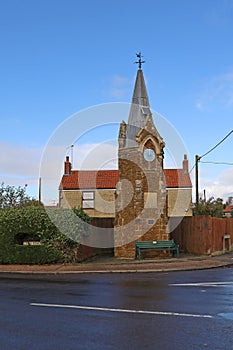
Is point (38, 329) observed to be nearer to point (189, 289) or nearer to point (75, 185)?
point (189, 289)

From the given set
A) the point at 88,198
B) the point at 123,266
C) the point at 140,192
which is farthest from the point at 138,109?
the point at 88,198

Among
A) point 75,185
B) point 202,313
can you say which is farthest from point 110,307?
point 75,185

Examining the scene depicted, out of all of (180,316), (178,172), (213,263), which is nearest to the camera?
(180,316)

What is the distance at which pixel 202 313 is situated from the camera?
8570mm

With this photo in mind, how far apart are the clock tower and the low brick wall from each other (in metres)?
2.17

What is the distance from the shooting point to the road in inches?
262

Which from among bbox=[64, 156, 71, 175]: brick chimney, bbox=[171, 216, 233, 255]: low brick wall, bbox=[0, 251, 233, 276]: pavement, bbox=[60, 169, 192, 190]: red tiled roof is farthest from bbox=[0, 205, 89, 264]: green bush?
bbox=[64, 156, 71, 175]: brick chimney

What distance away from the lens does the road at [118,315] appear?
21.9 ft

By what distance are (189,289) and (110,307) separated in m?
3.44

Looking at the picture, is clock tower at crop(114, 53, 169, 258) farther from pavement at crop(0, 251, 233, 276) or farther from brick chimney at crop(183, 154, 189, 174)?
brick chimney at crop(183, 154, 189, 174)

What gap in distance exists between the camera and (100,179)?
139 ft

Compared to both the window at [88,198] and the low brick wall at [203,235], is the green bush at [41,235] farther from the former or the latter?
the window at [88,198]

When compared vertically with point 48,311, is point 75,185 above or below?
above

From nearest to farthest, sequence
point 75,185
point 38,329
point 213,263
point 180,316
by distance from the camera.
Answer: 1. point 38,329
2. point 180,316
3. point 213,263
4. point 75,185
